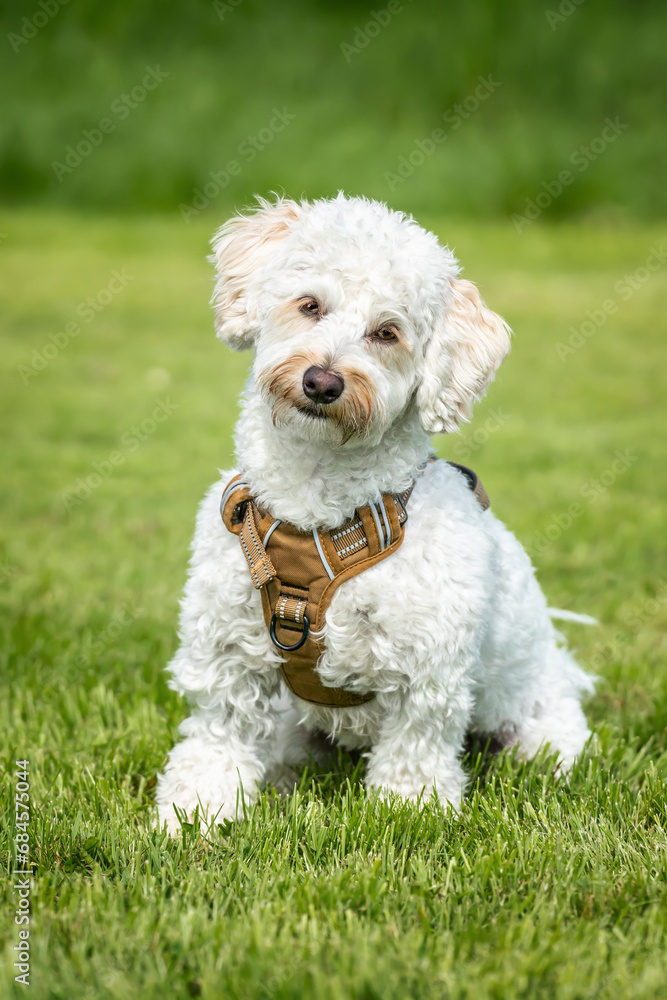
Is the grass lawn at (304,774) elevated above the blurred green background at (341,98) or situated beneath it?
situated beneath

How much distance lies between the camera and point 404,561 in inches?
105

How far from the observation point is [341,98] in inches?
551

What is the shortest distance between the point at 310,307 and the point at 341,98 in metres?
12.4

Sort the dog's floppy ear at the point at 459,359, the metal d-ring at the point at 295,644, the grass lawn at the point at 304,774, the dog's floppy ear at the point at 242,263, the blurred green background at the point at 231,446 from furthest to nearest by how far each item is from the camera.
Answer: the dog's floppy ear at the point at 242,263 → the dog's floppy ear at the point at 459,359 → the metal d-ring at the point at 295,644 → the blurred green background at the point at 231,446 → the grass lawn at the point at 304,774

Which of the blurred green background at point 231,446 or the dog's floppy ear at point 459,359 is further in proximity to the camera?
the dog's floppy ear at point 459,359

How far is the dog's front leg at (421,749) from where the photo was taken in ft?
9.11

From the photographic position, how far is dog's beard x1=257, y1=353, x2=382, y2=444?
2535 mm

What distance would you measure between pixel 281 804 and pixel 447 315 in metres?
1.49

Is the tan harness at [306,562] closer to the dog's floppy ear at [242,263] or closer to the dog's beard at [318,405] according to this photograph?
the dog's beard at [318,405]

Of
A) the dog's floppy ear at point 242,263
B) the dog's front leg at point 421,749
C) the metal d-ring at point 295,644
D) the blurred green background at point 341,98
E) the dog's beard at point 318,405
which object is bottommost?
the dog's front leg at point 421,749

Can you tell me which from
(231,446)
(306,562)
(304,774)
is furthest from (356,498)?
(231,446)

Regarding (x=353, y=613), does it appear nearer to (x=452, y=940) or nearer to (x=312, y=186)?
(x=452, y=940)

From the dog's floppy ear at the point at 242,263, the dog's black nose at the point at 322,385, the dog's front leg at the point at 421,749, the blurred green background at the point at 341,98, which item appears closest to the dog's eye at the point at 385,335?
the dog's black nose at the point at 322,385

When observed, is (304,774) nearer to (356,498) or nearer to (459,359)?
(356,498)
